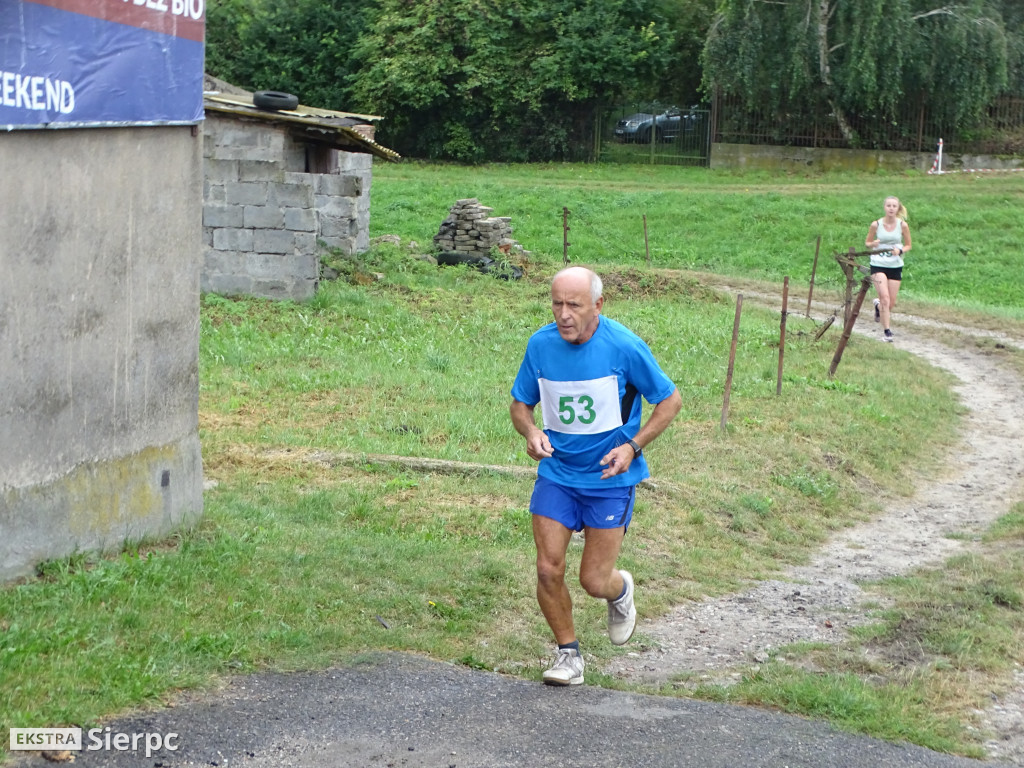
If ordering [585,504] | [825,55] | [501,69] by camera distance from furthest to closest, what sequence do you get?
1. [501,69]
2. [825,55]
3. [585,504]

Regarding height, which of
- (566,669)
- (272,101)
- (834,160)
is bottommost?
(566,669)

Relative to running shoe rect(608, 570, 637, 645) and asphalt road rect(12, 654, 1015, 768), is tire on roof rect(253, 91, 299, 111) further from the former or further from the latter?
asphalt road rect(12, 654, 1015, 768)

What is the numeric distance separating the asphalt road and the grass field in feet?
0.69

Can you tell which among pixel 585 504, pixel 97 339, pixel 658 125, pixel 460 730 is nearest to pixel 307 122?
pixel 97 339

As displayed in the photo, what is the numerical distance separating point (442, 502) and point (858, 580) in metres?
2.84

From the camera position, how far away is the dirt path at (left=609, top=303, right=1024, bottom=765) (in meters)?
6.37

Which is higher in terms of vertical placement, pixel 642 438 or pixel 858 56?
pixel 858 56

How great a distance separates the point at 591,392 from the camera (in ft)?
17.9

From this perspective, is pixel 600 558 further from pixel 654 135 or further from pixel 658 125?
pixel 658 125

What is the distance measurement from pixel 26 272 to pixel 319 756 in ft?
8.68

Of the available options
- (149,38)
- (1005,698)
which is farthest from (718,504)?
(149,38)

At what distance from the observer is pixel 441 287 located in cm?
1984

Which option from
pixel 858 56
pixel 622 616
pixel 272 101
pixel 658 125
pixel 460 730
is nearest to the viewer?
pixel 460 730


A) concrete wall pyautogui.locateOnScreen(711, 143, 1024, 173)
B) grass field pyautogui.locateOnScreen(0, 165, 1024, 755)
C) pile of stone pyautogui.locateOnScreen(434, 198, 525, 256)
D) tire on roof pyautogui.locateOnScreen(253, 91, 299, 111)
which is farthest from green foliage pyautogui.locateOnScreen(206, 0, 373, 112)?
tire on roof pyautogui.locateOnScreen(253, 91, 299, 111)
